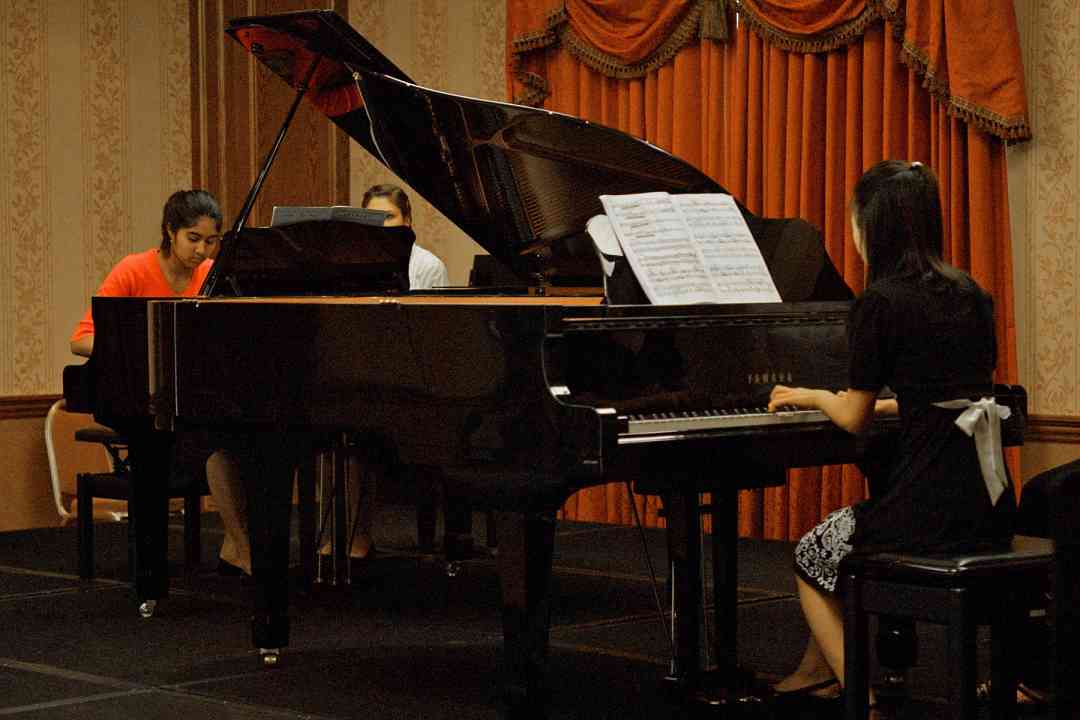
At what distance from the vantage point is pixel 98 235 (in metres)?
6.92

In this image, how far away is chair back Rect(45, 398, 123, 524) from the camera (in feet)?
21.2

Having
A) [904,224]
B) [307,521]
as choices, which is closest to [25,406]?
[307,521]

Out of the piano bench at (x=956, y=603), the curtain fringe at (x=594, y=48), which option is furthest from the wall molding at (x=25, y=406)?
the piano bench at (x=956, y=603)

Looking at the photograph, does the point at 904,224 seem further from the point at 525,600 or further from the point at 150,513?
the point at 150,513

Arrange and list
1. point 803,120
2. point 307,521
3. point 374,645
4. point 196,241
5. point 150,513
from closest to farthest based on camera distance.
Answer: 1. point 374,645
2. point 150,513
3. point 307,521
4. point 196,241
5. point 803,120

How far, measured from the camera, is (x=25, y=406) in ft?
21.7

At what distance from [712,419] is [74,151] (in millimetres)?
4417

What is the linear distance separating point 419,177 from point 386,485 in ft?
9.27

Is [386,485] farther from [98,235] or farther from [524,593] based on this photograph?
[524,593]

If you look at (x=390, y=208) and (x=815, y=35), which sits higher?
(x=815, y=35)

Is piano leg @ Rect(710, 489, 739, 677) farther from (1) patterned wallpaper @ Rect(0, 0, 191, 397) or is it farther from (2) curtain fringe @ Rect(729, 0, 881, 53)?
(1) patterned wallpaper @ Rect(0, 0, 191, 397)

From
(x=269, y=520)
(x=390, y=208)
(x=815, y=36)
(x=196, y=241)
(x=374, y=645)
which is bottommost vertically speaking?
(x=374, y=645)

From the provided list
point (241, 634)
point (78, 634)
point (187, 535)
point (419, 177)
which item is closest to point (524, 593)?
point (419, 177)

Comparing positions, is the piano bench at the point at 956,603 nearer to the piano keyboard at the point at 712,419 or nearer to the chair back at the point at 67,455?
the piano keyboard at the point at 712,419
